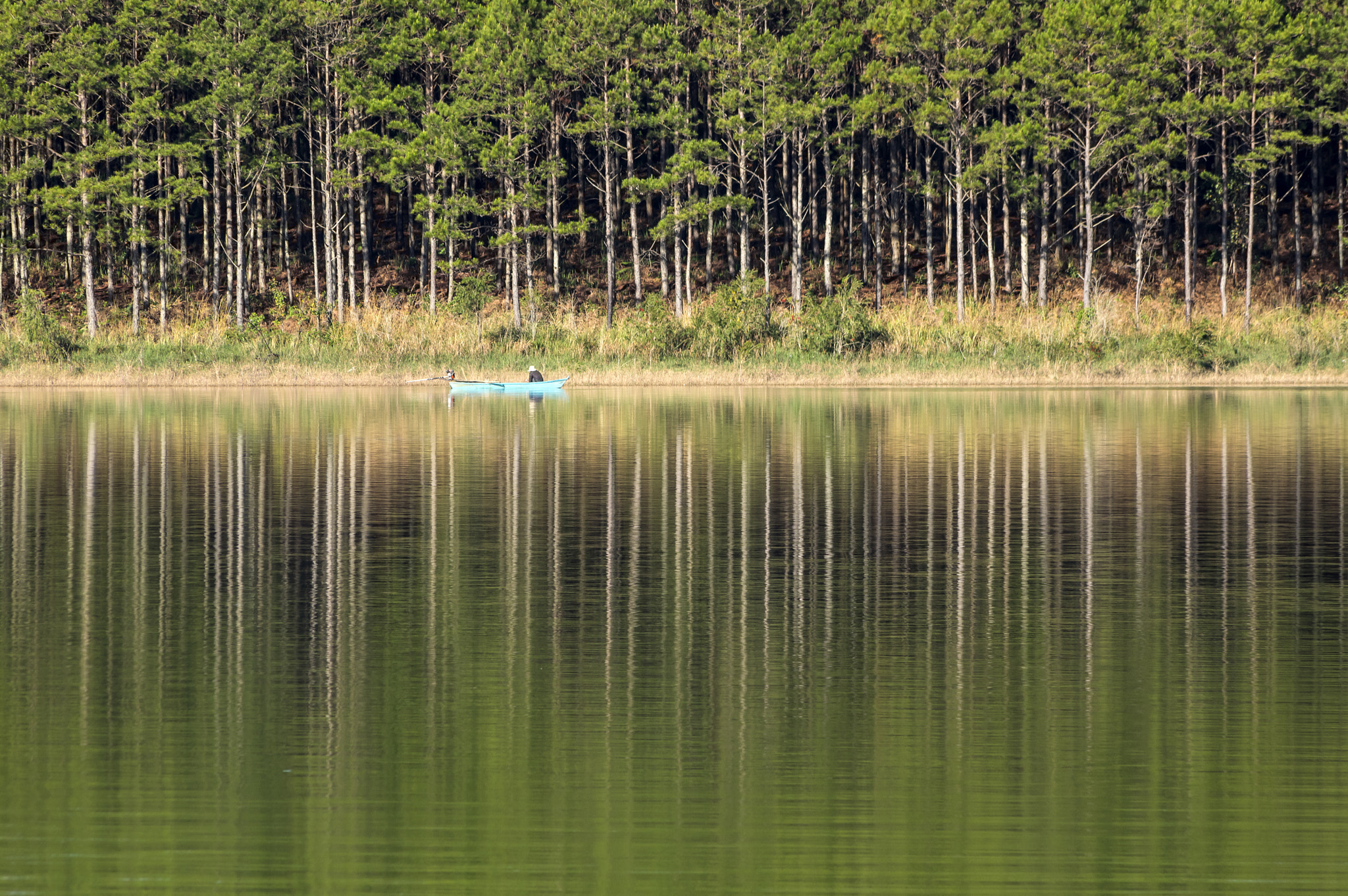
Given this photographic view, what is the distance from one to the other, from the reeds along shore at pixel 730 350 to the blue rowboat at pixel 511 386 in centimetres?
458

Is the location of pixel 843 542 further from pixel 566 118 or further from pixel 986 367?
pixel 566 118

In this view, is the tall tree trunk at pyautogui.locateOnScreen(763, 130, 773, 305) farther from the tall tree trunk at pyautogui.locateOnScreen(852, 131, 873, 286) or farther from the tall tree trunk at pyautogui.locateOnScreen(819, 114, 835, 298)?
the tall tree trunk at pyautogui.locateOnScreen(852, 131, 873, 286)

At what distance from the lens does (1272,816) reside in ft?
31.1

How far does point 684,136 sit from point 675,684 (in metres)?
66.6

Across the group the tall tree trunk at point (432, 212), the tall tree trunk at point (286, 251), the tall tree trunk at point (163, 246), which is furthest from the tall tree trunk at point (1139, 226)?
the tall tree trunk at point (163, 246)

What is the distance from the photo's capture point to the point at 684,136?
77.2m

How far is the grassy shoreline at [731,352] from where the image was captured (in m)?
57.9

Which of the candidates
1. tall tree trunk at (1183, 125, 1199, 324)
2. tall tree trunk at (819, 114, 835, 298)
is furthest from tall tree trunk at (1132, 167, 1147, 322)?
tall tree trunk at (819, 114, 835, 298)

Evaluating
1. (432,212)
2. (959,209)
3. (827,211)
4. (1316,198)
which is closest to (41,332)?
(432,212)

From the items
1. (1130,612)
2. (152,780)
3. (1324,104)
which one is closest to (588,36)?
(1324,104)

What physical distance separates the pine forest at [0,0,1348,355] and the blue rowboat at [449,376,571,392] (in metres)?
8.29

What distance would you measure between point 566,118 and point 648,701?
269 feet

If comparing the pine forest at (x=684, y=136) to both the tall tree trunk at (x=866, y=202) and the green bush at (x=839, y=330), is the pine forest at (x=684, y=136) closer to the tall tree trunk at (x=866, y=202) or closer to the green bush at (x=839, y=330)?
the tall tree trunk at (x=866, y=202)

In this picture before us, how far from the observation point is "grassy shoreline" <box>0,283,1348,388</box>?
57.9 metres
